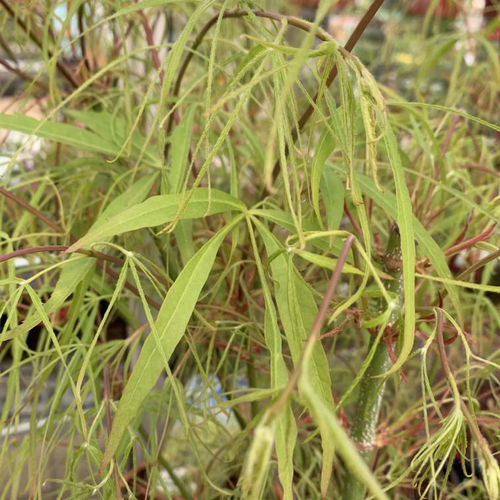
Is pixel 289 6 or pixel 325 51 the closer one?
pixel 325 51

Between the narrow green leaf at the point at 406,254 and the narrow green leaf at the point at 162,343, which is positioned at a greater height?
the narrow green leaf at the point at 406,254

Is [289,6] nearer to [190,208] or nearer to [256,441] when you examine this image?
[190,208]

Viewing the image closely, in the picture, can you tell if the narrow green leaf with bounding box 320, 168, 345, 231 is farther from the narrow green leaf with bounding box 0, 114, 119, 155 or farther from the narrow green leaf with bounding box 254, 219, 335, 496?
the narrow green leaf with bounding box 0, 114, 119, 155

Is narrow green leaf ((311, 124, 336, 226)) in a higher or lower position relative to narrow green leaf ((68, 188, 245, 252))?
higher

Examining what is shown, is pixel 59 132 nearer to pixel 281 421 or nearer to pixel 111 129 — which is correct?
pixel 111 129

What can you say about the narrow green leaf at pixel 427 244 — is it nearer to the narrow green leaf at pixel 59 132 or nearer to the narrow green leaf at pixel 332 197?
the narrow green leaf at pixel 332 197

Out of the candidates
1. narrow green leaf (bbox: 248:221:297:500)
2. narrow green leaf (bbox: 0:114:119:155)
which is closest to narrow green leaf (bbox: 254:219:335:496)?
narrow green leaf (bbox: 248:221:297:500)

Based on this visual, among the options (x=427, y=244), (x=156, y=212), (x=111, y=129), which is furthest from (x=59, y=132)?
(x=427, y=244)

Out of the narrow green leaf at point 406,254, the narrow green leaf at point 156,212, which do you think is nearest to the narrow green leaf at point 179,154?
the narrow green leaf at point 156,212

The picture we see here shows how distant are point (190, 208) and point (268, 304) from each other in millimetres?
73

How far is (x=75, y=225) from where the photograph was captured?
532mm

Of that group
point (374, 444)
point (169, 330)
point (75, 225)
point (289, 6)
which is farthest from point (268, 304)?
point (289, 6)

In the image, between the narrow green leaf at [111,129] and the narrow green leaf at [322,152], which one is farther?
→ the narrow green leaf at [111,129]

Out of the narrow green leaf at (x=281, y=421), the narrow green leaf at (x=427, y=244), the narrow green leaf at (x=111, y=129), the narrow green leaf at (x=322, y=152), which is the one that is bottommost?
the narrow green leaf at (x=281, y=421)
